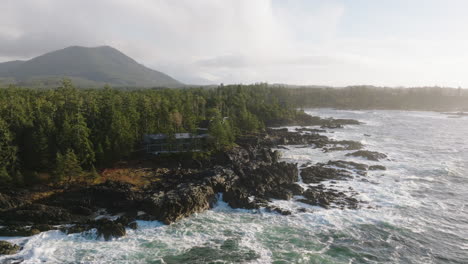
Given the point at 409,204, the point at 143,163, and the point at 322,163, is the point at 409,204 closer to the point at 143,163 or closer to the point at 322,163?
the point at 322,163

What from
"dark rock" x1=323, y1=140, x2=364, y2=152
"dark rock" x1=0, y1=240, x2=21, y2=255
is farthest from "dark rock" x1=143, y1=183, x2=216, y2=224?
"dark rock" x1=323, y1=140, x2=364, y2=152

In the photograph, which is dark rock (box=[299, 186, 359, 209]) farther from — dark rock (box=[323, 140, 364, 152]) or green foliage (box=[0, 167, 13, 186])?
green foliage (box=[0, 167, 13, 186])

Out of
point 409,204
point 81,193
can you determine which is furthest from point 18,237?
point 409,204

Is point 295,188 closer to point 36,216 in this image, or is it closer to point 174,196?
point 174,196

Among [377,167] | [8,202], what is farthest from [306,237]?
[8,202]

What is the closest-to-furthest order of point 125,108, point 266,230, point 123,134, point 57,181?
1. point 266,230
2. point 57,181
3. point 123,134
4. point 125,108

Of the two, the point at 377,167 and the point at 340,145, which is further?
the point at 340,145

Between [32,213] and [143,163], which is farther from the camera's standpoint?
[143,163]
